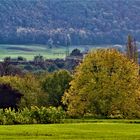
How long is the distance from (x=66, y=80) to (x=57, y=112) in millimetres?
55423

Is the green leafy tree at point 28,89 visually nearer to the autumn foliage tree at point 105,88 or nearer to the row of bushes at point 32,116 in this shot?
the autumn foliage tree at point 105,88

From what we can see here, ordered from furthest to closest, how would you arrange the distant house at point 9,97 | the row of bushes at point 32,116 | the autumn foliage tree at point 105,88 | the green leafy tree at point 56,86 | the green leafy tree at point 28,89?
the green leafy tree at point 56,86
the green leafy tree at point 28,89
the distant house at point 9,97
the autumn foliage tree at point 105,88
the row of bushes at point 32,116

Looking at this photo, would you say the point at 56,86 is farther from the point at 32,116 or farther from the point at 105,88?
the point at 32,116

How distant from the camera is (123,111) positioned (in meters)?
89.4

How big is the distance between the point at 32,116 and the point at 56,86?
178 ft

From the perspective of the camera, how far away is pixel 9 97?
100 m

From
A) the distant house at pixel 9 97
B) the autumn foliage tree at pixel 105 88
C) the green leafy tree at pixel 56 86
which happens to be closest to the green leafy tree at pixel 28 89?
the green leafy tree at pixel 56 86

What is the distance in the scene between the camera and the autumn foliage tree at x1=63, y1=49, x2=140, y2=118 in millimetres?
89375

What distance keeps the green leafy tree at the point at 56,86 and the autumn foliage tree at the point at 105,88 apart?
65.2 feet

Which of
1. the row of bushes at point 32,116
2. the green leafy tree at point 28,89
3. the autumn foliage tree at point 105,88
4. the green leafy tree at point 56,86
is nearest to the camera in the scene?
the row of bushes at point 32,116

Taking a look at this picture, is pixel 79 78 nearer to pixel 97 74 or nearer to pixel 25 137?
pixel 97 74

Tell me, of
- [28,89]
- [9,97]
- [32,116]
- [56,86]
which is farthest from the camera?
[56,86]

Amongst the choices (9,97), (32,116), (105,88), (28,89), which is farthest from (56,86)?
(32,116)

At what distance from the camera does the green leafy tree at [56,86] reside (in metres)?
114
